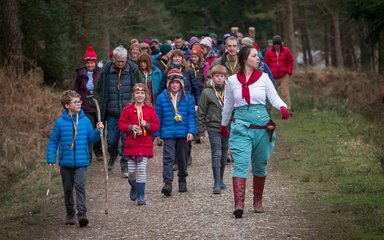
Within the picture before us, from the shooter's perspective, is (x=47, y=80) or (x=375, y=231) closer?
(x=375, y=231)

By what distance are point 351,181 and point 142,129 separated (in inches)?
129

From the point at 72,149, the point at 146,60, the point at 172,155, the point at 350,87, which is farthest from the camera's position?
the point at 350,87

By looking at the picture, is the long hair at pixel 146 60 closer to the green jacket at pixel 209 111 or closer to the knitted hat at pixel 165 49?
the knitted hat at pixel 165 49

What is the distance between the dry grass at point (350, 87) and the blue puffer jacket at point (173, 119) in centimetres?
1059

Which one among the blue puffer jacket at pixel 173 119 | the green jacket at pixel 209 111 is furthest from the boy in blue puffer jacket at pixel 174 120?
the green jacket at pixel 209 111

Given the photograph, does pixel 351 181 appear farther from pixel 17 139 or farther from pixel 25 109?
pixel 25 109

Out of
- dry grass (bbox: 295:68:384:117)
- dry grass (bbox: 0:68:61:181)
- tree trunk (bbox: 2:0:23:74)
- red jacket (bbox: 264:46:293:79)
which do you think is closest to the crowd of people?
dry grass (bbox: 0:68:61:181)

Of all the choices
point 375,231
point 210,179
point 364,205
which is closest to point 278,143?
point 210,179

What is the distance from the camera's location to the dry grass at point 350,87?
24609mm

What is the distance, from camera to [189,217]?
33.3ft

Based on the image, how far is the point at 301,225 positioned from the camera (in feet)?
30.8

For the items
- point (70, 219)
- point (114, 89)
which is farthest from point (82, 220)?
point (114, 89)

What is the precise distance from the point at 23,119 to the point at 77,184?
9520 millimetres

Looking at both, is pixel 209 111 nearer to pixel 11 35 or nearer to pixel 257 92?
pixel 257 92
